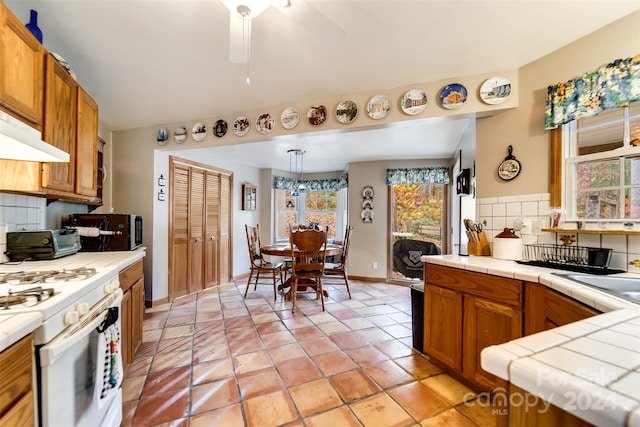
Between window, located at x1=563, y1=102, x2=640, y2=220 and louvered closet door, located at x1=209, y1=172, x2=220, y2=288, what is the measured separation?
4.03m

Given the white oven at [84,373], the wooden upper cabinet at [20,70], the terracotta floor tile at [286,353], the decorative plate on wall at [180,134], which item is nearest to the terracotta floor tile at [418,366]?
the terracotta floor tile at [286,353]

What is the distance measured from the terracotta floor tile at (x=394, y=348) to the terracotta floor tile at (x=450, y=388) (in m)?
0.32

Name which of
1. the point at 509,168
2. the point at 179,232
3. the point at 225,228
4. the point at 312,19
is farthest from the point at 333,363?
the point at 225,228

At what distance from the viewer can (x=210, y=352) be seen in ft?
6.88

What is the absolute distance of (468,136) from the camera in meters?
2.80

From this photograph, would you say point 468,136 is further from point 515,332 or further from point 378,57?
point 515,332

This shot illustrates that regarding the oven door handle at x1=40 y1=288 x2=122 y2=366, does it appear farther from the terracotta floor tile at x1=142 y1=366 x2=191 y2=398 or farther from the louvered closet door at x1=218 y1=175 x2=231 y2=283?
the louvered closet door at x1=218 y1=175 x2=231 y2=283

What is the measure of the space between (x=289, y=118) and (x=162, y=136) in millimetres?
1637

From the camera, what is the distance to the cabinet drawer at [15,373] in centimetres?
64

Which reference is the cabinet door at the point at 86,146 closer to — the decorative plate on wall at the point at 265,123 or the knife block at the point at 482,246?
the decorative plate on wall at the point at 265,123

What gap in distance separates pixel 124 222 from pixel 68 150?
2.65ft

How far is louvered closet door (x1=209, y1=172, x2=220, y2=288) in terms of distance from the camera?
13.0ft

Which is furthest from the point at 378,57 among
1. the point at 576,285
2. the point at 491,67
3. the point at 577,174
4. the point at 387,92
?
the point at 576,285

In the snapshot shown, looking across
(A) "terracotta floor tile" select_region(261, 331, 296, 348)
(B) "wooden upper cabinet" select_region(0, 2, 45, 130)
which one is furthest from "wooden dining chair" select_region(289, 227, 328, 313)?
(B) "wooden upper cabinet" select_region(0, 2, 45, 130)
